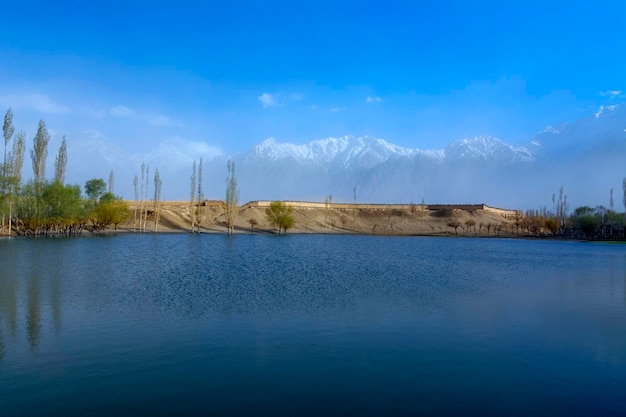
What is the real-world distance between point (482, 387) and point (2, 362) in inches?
472

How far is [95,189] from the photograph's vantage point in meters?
86.3

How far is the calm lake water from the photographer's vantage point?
34.8 feet

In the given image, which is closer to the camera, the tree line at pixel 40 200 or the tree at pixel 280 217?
the tree line at pixel 40 200

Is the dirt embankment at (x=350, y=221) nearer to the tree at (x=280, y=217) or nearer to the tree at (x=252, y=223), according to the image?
the tree at (x=252, y=223)

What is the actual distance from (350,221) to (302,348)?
118880 millimetres

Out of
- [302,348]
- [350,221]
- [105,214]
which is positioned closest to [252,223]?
[350,221]

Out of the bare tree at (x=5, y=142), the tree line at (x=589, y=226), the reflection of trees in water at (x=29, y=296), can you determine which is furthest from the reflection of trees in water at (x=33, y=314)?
the tree line at (x=589, y=226)

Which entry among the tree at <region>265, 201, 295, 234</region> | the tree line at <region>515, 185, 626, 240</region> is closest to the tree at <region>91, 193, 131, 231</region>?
the tree at <region>265, 201, 295, 234</region>

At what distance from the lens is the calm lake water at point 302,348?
10.6 metres

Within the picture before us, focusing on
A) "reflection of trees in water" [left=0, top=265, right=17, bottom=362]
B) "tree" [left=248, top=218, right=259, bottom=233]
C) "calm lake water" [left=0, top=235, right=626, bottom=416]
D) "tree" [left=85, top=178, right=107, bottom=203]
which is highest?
"tree" [left=85, top=178, right=107, bottom=203]

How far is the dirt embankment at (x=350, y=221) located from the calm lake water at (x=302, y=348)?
84898 mm

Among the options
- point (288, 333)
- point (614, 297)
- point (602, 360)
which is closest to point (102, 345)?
point (288, 333)

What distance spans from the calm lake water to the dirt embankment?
84898mm

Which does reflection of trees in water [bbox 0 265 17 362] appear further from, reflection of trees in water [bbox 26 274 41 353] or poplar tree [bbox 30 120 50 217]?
poplar tree [bbox 30 120 50 217]
